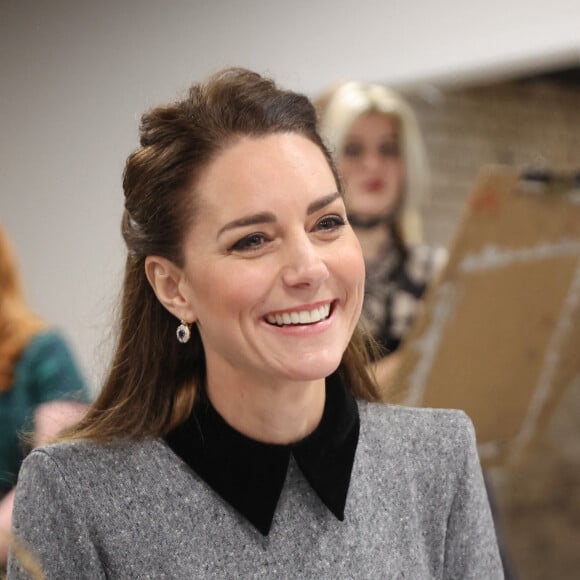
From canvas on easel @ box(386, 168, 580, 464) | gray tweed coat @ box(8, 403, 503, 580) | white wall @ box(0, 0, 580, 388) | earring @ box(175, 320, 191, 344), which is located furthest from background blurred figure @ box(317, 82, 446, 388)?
earring @ box(175, 320, 191, 344)

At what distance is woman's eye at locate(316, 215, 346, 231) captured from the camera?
1167 millimetres

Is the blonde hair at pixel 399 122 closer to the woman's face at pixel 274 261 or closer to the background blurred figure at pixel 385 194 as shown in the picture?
the background blurred figure at pixel 385 194

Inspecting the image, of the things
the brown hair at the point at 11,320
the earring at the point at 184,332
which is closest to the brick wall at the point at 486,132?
the brown hair at the point at 11,320

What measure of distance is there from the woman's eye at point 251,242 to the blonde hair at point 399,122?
1.34 metres

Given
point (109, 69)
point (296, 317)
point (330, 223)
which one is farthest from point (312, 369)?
point (109, 69)

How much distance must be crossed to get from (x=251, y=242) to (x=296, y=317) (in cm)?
10

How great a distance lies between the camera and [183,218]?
3.90ft

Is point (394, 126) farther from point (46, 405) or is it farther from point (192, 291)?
point (192, 291)

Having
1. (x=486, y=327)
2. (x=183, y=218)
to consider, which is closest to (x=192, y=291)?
(x=183, y=218)

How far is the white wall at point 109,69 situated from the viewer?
120 inches

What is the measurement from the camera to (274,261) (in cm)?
113

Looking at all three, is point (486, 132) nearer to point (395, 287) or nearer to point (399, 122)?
point (399, 122)

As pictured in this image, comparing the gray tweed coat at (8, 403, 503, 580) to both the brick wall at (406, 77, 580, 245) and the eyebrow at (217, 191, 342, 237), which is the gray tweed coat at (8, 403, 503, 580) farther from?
the brick wall at (406, 77, 580, 245)

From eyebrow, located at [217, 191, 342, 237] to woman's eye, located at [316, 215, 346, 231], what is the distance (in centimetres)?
2
